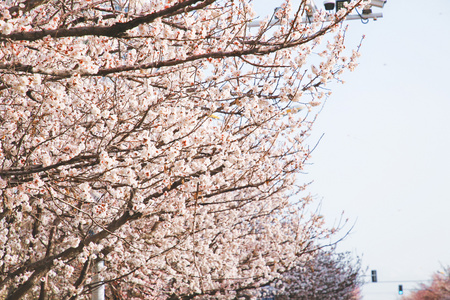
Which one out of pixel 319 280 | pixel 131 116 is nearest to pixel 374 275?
Answer: pixel 319 280

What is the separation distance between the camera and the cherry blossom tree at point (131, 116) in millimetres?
4266

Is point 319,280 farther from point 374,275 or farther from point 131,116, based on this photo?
point 131,116

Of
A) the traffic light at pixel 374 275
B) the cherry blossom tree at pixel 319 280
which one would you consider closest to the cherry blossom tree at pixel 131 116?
the cherry blossom tree at pixel 319 280

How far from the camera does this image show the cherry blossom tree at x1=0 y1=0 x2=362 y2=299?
4.27m

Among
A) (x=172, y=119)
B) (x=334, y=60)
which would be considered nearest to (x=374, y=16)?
(x=334, y=60)

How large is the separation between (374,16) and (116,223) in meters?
6.69

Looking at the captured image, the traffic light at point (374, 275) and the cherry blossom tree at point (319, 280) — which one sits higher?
the traffic light at point (374, 275)

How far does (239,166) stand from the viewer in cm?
720

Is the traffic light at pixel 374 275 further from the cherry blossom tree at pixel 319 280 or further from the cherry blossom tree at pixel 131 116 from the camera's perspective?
the cherry blossom tree at pixel 131 116

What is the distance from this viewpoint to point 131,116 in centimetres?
595

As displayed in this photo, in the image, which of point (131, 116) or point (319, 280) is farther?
point (319, 280)

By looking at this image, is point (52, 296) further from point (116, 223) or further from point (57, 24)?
point (57, 24)

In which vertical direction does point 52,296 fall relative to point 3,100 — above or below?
below

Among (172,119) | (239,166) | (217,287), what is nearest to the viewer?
(172,119)
